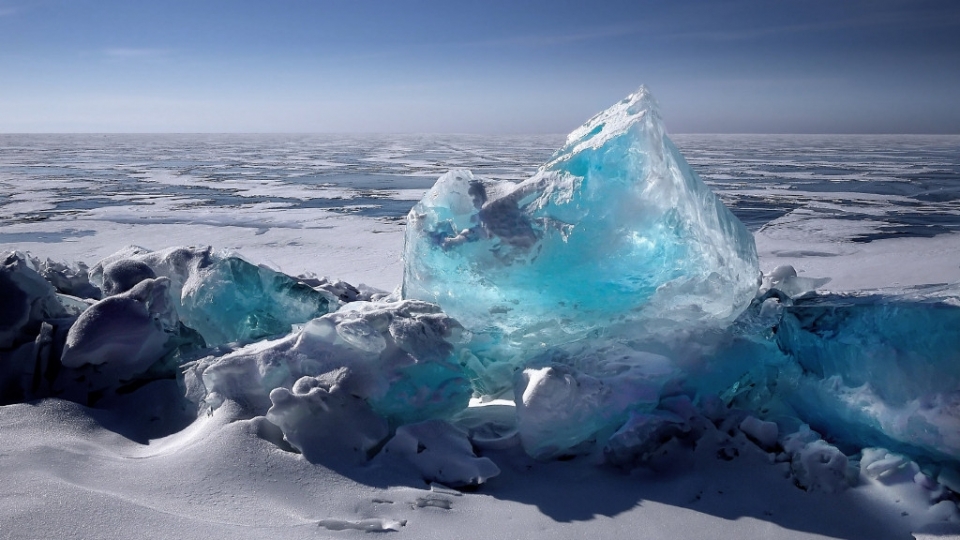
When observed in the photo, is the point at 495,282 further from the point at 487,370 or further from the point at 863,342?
the point at 863,342

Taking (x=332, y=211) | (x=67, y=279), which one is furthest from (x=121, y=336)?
(x=332, y=211)

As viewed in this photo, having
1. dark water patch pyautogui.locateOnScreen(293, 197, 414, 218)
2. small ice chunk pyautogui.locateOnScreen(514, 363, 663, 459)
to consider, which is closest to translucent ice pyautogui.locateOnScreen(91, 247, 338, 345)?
small ice chunk pyautogui.locateOnScreen(514, 363, 663, 459)

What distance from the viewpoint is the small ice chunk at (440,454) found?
194 cm

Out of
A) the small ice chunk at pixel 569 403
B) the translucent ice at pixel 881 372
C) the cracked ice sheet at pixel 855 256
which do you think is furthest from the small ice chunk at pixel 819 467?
the cracked ice sheet at pixel 855 256

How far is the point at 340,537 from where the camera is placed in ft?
5.23

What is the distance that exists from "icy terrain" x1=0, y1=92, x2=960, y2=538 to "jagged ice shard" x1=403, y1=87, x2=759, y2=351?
11 millimetres

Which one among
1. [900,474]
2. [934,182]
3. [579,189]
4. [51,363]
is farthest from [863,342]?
[934,182]

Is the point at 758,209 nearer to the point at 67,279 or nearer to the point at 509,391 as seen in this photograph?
the point at 509,391

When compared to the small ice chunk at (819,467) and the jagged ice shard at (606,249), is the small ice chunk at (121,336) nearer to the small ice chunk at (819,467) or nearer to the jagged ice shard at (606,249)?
the jagged ice shard at (606,249)

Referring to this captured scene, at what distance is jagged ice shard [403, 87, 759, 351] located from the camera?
248 cm

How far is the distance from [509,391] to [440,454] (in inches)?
27.1

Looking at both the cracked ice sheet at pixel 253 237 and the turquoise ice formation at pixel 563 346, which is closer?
the turquoise ice formation at pixel 563 346

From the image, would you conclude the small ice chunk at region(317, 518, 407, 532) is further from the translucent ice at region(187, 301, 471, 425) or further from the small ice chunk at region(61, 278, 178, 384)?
the small ice chunk at region(61, 278, 178, 384)

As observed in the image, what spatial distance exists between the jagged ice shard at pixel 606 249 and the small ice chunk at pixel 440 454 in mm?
616
